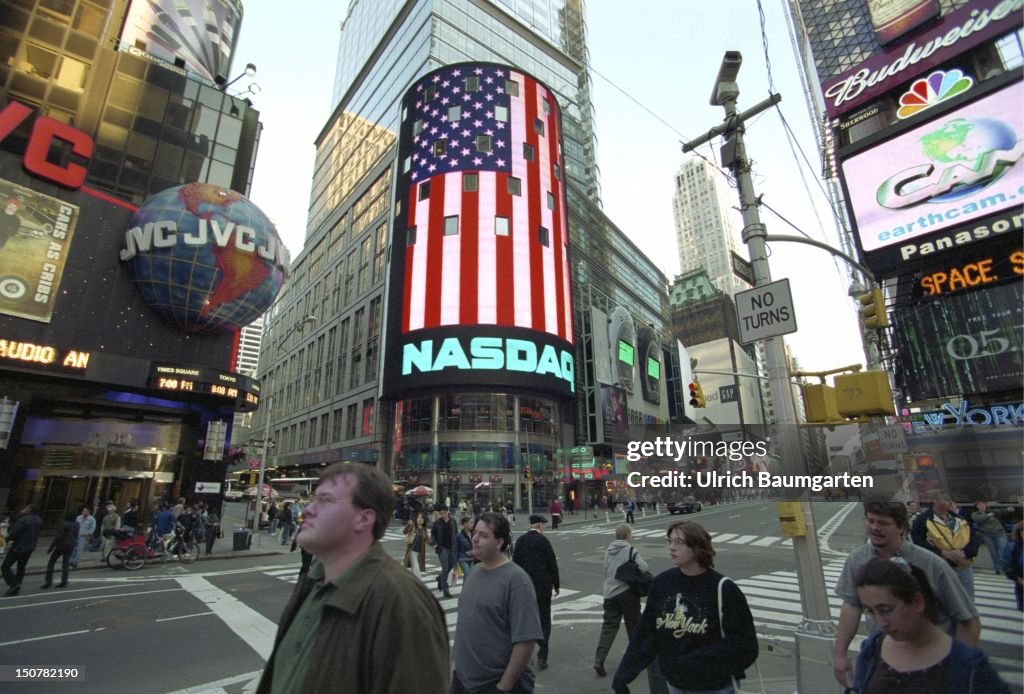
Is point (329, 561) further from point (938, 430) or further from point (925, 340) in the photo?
point (938, 430)

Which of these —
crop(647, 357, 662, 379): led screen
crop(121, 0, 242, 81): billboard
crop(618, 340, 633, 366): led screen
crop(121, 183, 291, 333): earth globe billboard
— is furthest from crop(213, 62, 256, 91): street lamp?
crop(647, 357, 662, 379): led screen

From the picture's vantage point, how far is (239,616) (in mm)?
9406

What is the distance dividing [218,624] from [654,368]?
76.3m

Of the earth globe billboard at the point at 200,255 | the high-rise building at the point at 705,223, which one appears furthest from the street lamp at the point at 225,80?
the high-rise building at the point at 705,223

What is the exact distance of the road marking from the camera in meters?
7.80

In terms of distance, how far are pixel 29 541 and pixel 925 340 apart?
3193 centimetres

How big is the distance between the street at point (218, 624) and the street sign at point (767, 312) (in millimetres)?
4331

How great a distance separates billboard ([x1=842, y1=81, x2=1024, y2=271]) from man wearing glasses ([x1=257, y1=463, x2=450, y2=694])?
2421cm

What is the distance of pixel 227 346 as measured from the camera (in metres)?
26.0

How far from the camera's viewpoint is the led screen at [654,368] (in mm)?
77238

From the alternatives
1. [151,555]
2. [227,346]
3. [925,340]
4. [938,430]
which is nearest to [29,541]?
[151,555]

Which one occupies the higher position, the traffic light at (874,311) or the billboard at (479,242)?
the billboard at (479,242)

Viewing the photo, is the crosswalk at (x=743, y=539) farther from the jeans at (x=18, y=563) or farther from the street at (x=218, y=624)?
the jeans at (x=18, y=563)

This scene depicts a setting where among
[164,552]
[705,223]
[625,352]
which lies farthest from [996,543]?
[705,223]
